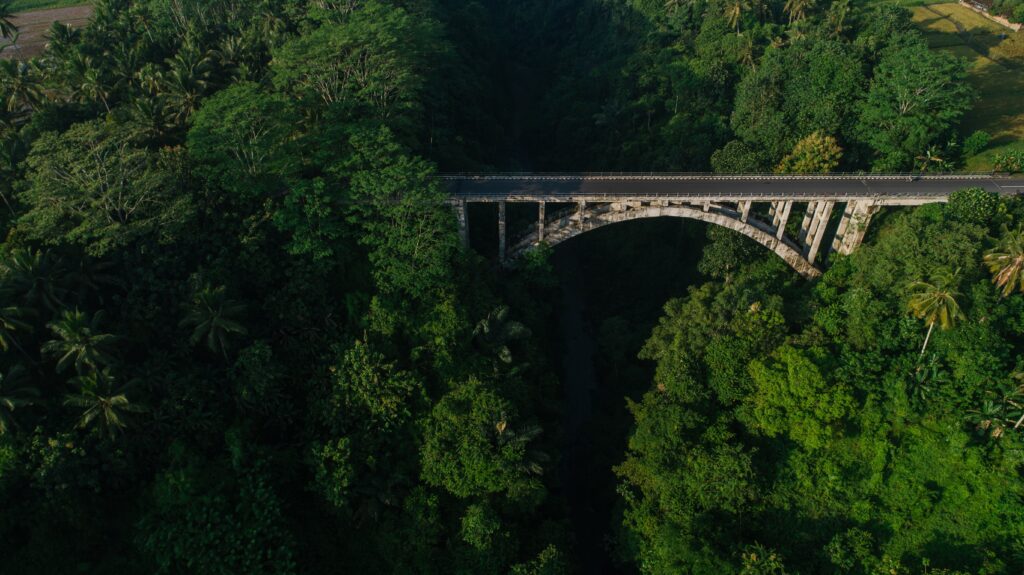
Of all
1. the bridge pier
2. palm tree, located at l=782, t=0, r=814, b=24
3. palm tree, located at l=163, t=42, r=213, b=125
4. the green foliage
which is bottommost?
the green foliage

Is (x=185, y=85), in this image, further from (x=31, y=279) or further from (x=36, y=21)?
(x=36, y=21)

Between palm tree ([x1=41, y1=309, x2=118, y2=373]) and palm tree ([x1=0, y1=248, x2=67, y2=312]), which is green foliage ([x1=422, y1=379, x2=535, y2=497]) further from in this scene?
palm tree ([x1=0, y1=248, x2=67, y2=312])

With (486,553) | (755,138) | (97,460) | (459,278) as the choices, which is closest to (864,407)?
(486,553)

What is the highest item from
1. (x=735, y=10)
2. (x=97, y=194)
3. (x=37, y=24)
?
(x=735, y=10)

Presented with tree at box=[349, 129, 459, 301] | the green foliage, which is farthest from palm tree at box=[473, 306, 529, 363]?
the green foliage

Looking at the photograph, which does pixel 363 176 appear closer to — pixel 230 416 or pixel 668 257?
pixel 230 416

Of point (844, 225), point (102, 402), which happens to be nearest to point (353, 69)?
point (102, 402)
